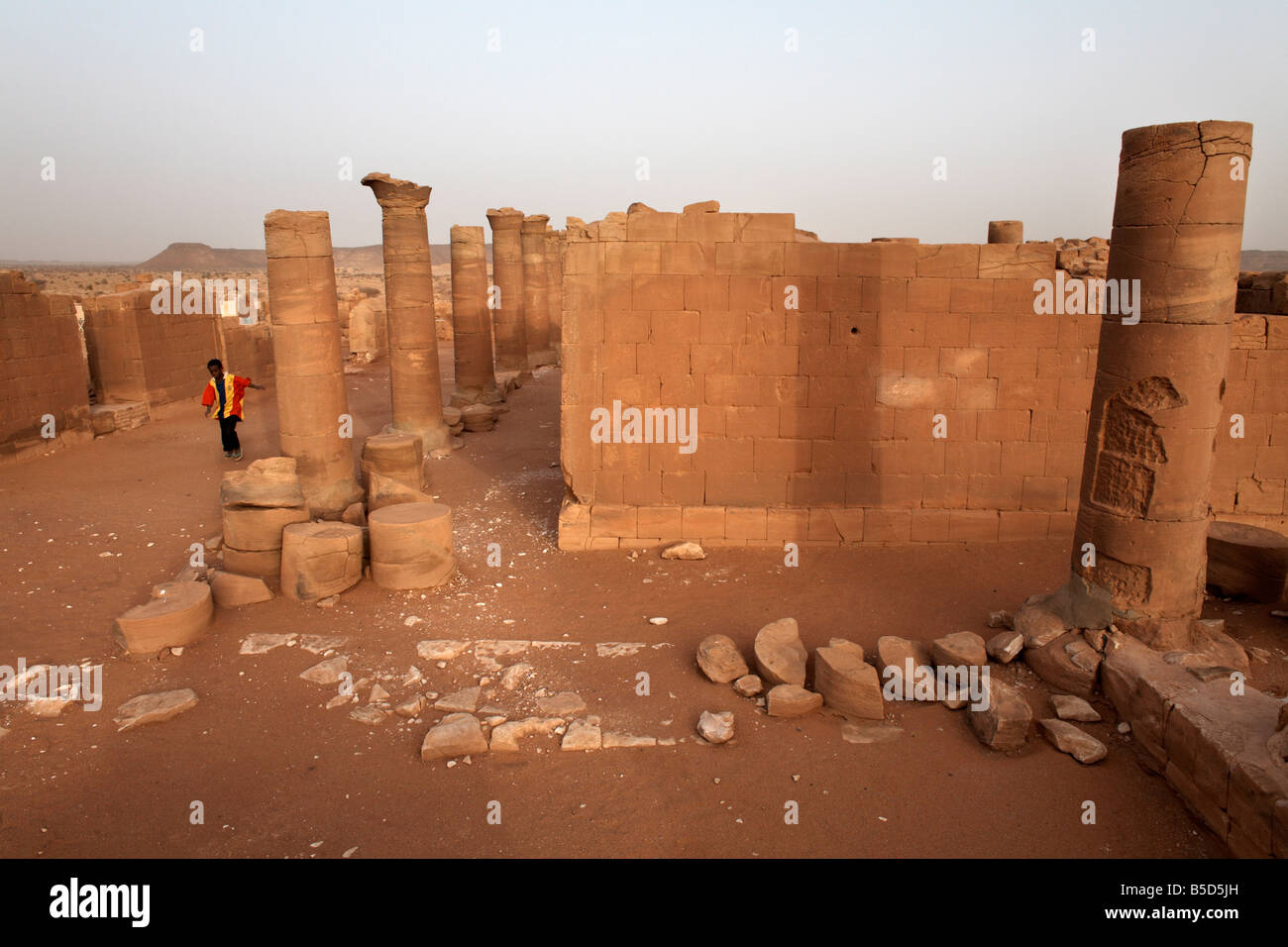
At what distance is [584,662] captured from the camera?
269 inches

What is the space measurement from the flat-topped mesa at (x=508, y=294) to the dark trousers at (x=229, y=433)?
797 cm

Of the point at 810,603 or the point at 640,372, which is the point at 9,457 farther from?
the point at 810,603

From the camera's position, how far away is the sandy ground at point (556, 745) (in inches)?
187

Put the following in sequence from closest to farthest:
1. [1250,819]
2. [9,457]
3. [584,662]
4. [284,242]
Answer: [1250,819]
[584,662]
[284,242]
[9,457]

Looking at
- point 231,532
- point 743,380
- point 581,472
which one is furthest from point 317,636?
point 743,380

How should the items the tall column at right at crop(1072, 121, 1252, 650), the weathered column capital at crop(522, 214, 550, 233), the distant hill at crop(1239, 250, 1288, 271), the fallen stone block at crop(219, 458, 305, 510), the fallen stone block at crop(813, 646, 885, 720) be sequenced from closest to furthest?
the tall column at right at crop(1072, 121, 1252, 650) < the fallen stone block at crop(813, 646, 885, 720) < the fallen stone block at crop(219, 458, 305, 510) < the weathered column capital at crop(522, 214, 550, 233) < the distant hill at crop(1239, 250, 1288, 271)

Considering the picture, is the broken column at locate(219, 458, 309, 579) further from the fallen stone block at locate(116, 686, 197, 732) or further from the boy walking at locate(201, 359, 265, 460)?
the boy walking at locate(201, 359, 265, 460)

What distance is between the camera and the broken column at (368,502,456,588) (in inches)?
323

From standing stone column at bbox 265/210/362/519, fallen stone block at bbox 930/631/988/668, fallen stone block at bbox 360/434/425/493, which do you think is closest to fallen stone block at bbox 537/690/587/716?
fallen stone block at bbox 930/631/988/668

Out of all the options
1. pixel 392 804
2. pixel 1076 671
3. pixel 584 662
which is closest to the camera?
pixel 392 804

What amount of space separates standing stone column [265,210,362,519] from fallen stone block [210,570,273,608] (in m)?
2.10

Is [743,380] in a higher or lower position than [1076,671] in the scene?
higher

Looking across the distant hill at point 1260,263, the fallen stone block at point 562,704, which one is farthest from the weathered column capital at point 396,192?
the distant hill at point 1260,263

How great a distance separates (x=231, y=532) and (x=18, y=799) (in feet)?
11.6
